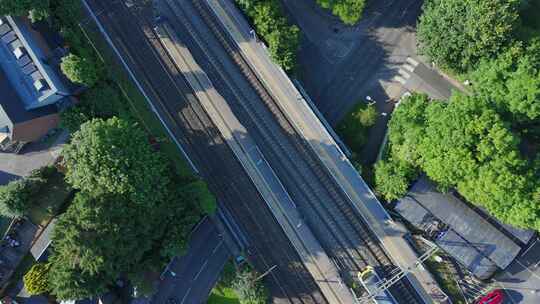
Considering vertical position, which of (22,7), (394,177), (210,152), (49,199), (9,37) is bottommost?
(394,177)

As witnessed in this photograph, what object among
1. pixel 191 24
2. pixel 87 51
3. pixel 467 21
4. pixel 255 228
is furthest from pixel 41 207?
pixel 467 21

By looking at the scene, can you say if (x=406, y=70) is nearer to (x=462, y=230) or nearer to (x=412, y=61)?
(x=412, y=61)

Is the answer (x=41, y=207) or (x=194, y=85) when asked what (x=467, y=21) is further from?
(x=41, y=207)

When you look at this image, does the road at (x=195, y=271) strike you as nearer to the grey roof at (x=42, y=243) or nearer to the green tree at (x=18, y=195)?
the grey roof at (x=42, y=243)

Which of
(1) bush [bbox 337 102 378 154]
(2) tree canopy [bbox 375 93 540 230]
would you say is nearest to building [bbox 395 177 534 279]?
(2) tree canopy [bbox 375 93 540 230]

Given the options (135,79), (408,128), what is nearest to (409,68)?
(408,128)

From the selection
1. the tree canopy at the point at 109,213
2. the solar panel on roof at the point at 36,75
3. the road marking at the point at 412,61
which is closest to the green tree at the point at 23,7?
the solar panel on roof at the point at 36,75
